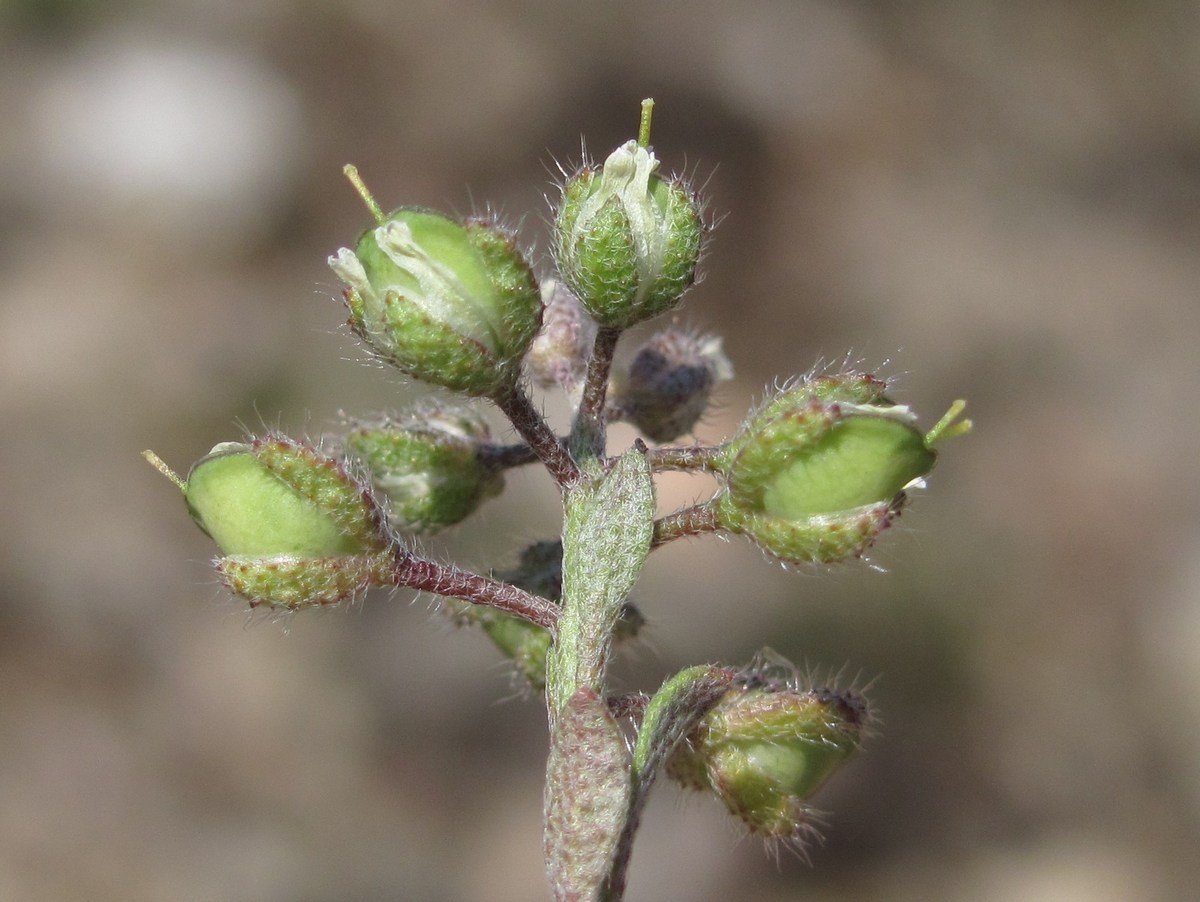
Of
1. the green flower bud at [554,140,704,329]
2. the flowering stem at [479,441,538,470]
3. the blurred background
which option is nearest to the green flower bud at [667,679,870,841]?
the flowering stem at [479,441,538,470]

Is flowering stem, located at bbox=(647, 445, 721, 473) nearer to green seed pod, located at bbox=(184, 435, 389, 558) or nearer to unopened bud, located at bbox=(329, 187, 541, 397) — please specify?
unopened bud, located at bbox=(329, 187, 541, 397)

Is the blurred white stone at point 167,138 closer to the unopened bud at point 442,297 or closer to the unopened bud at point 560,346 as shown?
the unopened bud at point 560,346

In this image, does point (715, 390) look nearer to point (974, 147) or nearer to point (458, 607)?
point (458, 607)

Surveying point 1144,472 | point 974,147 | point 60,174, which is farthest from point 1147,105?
point 60,174

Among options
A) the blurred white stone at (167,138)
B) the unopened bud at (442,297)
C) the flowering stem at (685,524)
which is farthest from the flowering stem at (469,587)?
the blurred white stone at (167,138)

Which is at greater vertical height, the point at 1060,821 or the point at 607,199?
the point at 1060,821

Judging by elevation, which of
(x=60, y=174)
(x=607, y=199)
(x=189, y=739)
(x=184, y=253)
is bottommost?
(x=607, y=199)
